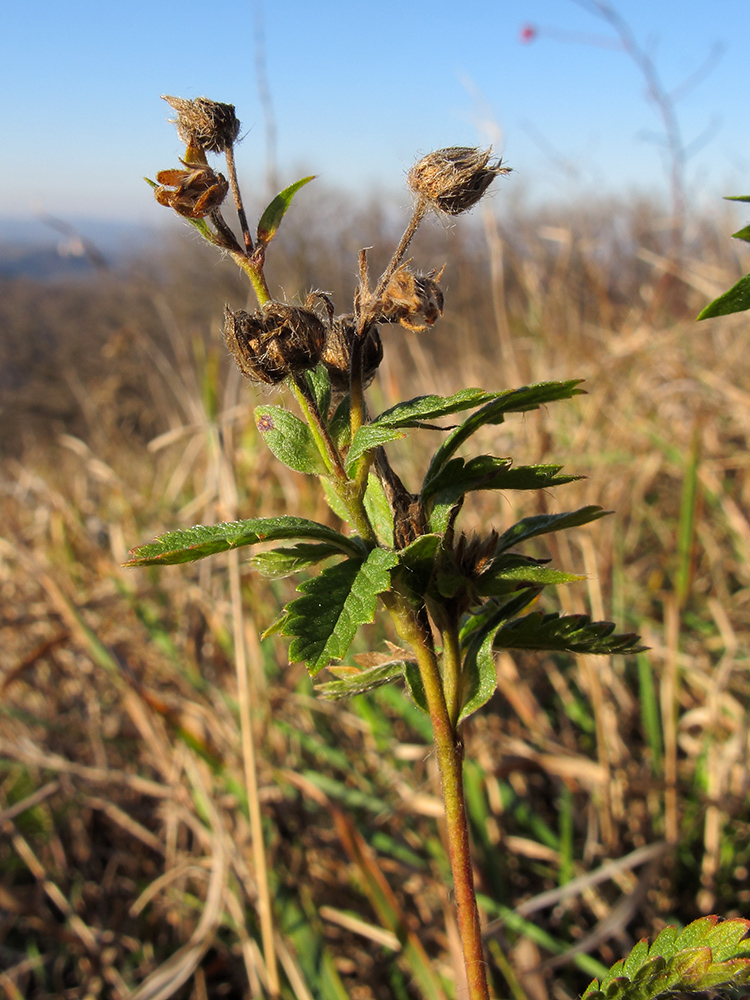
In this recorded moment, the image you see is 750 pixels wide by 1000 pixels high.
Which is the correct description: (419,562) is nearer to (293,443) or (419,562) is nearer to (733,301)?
(293,443)

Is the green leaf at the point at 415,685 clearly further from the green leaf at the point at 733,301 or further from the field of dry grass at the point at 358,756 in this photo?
the field of dry grass at the point at 358,756

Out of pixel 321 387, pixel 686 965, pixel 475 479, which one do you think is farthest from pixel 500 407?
pixel 686 965

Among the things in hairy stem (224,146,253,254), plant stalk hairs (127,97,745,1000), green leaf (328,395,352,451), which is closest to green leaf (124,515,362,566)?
plant stalk hairs (127,97,745,1000)

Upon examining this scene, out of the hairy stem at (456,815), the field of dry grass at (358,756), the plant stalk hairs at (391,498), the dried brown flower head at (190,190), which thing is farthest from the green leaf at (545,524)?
the field of dry grass at (358,756)

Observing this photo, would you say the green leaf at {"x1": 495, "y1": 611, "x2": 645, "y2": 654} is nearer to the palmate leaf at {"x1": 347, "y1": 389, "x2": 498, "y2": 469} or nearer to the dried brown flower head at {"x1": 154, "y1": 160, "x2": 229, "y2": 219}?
the palmate leaf at {"x1": 347, "y1": 389, "x2": 498, "y2": 469}

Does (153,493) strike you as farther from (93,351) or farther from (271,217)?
(93,351)
